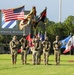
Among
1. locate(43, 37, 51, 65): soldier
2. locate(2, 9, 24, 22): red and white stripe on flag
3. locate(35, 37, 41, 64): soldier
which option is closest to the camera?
locate(35, 37, 41, 64): soldier

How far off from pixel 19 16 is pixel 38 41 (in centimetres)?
1588

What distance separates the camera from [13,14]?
38781 mm

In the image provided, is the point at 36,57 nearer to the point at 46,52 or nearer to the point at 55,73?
the point at 46,52

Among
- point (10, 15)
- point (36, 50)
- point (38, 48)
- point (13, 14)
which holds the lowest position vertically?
point (36, 50)

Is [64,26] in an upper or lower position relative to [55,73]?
upper

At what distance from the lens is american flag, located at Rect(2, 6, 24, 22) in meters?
37.8

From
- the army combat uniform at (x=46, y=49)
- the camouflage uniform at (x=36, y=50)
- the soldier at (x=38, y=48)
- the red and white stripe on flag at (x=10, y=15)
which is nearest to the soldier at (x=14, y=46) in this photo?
the camouflage uniform at (x=36, y=50)

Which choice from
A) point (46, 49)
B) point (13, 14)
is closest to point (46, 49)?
point (46, 49)

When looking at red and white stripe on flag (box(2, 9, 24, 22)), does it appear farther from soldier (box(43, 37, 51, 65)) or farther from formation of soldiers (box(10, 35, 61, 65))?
soldier (box(43, 37, 51, 65))

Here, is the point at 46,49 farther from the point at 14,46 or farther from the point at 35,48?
the point at 14,46

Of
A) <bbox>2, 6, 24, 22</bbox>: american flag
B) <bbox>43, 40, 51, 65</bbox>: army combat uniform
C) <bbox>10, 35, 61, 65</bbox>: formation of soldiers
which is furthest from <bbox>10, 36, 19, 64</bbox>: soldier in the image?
<bbox>2, 6, 24, 22</bbox>: american flag

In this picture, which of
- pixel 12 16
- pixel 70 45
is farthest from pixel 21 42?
pixel 70 45

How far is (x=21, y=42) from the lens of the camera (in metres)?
24.2

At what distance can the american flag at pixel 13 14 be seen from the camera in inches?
1489
